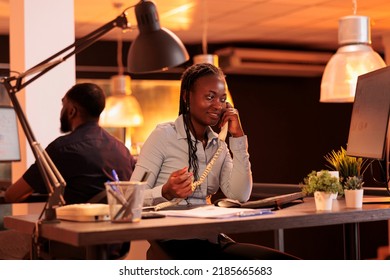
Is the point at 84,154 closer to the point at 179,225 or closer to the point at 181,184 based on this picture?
the point at 181,184

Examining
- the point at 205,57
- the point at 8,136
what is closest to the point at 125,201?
the point at 8,136

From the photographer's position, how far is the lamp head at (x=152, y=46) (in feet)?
7.21

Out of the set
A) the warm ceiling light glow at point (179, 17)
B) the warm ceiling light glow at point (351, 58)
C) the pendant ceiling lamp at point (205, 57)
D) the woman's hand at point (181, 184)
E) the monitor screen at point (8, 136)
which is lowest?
the woman's hand at point (181, 184)

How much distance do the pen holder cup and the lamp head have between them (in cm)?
42

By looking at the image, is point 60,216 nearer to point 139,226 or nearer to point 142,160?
point 139,226

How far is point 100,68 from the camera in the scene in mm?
8875

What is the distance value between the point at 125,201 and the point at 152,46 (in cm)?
53

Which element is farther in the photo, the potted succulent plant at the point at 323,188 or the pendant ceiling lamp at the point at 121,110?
the pendant ceiling lamp at the point at 121,110

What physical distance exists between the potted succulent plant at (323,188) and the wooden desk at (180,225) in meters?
0.04

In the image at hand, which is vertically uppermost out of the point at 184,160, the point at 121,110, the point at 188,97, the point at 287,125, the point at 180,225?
the point at 287,125

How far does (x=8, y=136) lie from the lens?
4102mm

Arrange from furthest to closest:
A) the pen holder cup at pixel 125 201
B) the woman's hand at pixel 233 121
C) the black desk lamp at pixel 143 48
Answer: the woman's hand at pixel 233 121 < the black desk lamp at pixel 143 48 < the pen holder cup at pixel 125 201

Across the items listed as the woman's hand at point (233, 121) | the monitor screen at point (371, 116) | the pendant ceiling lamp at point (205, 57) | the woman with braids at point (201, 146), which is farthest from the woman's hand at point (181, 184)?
the pendant ceiling lamp at point (205, 57)

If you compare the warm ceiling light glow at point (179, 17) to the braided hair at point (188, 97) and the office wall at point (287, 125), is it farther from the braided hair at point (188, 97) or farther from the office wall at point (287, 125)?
the braided hair at point (188, 97)
